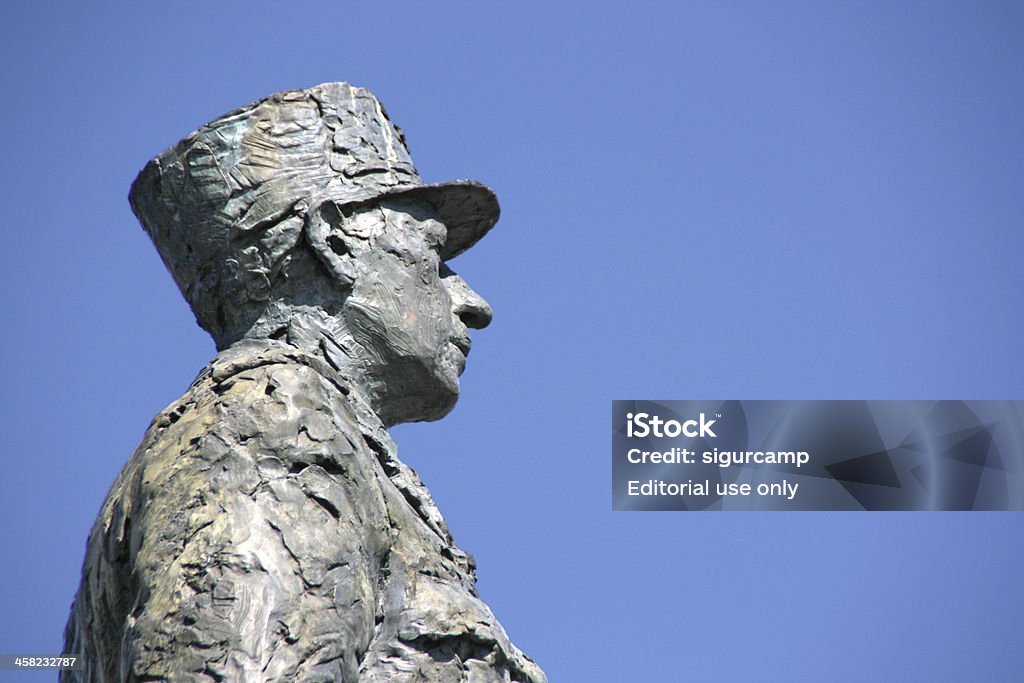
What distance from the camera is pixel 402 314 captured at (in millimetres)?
9594

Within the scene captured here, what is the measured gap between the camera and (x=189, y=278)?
977cm

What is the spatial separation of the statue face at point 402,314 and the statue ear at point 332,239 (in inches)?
0.4

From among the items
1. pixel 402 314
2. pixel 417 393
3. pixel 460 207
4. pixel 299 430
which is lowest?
pixel 299 430

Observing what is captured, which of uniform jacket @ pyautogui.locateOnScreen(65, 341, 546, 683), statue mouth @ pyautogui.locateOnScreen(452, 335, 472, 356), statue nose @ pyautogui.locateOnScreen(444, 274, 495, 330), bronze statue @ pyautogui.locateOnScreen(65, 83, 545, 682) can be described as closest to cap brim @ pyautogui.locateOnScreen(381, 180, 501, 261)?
bronze statue @ pyautogui.locateOnScreen(65, 83, 545, 682)

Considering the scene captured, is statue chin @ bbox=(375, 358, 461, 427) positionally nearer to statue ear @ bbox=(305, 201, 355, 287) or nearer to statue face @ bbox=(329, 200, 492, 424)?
statue face @ bbox=(329, 200, 492, 424)

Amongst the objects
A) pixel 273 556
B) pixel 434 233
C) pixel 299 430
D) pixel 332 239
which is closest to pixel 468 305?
pixel 434 233

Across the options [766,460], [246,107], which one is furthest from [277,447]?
[766,460]

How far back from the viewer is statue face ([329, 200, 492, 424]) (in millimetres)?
9531

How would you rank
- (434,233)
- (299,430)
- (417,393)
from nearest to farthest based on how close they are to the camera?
(299,430), (417,393), (434,233)

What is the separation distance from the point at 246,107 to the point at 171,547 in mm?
2620

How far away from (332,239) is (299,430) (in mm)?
1324

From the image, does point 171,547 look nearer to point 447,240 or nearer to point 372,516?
point 372,516

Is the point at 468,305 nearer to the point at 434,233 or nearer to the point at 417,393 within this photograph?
the point at 434,233

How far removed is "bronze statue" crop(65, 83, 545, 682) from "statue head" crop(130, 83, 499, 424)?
0.01 m
